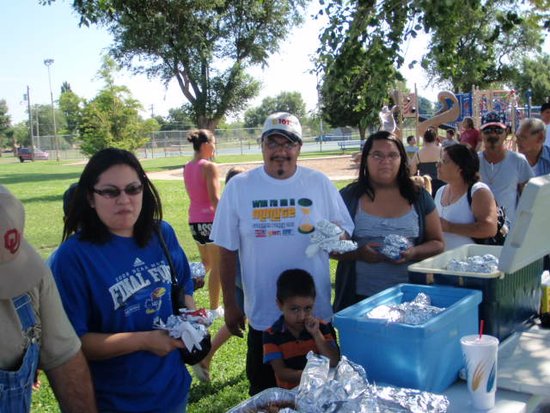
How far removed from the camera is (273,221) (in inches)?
110

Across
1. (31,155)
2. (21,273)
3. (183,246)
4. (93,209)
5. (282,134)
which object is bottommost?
(183,246)

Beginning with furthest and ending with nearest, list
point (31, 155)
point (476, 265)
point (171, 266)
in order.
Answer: point (31, 155) < point (476, 265) < point (171, 266)

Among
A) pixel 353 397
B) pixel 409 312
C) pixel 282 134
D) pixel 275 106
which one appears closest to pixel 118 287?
pixel 353 397

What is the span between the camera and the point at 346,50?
4.79 meters

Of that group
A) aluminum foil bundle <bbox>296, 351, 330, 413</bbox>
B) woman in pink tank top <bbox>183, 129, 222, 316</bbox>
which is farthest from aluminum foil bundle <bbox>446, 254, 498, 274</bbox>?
woman in pink tank top <bbox>183, 129, 222, 316</bbox>

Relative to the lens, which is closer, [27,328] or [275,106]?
[27,328]

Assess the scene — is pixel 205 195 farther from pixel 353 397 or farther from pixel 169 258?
pixel 353 397

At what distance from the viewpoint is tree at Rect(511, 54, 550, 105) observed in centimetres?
4472

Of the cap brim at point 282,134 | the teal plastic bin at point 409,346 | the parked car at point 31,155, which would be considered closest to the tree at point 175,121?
the parked car at point 31,155

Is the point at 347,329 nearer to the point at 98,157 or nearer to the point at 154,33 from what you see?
the point at 98,157

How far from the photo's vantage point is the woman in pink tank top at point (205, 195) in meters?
5.46

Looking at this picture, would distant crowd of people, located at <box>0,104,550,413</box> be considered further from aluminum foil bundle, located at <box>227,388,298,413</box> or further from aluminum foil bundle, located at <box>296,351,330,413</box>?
aluminum foil bundle, located at <box>296,351,330,413</box>

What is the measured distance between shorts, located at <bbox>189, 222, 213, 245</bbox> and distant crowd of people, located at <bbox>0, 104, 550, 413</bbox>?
1573 millimetres

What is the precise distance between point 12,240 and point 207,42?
94.6ft
